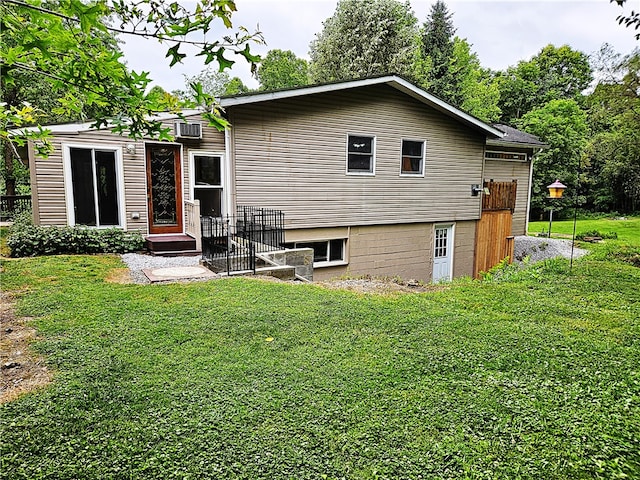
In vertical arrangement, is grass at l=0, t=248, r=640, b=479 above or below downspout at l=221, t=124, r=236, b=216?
below

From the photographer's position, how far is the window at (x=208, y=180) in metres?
9.35

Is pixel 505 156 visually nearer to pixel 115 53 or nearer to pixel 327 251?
pixel 327 251

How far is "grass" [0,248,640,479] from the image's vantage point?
7.30ft

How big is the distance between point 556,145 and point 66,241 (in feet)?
90.1

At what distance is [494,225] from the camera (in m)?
14.1

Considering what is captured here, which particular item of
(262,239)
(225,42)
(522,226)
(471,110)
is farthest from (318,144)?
(471,110)

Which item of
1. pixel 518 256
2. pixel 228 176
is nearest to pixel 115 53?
pixel 228 176

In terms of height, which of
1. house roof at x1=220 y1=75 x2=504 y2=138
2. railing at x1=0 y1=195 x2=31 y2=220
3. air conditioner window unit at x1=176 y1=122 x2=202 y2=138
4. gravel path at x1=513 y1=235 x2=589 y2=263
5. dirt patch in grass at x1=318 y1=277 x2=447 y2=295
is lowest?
gravel path at x1=513 y1=235 x2=589 y2=263

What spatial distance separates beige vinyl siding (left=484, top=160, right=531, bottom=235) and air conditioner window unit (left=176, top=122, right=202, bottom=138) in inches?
401

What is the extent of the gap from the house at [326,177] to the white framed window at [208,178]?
2 cm

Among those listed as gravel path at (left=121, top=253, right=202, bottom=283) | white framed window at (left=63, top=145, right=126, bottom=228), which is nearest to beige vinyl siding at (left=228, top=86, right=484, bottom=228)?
gravel path at (left=121, top=253, right=202, bottom=283)

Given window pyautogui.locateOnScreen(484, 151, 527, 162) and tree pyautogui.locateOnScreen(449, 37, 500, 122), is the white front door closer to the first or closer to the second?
window pyautogui.locateOnScreen(484, 151, 527, 162)

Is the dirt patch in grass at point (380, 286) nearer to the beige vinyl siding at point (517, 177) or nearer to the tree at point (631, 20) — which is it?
the tree at point (631, 20)

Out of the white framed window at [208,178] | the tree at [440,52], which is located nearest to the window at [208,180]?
the white framed window at [208,178]
